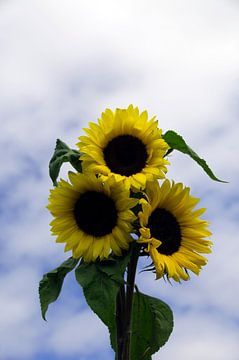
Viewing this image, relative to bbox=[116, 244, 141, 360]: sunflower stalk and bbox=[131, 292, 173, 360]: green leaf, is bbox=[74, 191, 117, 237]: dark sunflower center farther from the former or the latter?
bbox=[131, 292, 173, 360]: green leaf

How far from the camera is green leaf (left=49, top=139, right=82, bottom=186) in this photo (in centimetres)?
209

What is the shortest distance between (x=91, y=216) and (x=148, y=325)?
50 centimetres

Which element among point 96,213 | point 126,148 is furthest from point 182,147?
point 96,213

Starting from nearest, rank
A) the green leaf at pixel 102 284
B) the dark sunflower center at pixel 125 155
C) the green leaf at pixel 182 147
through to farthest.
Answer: the green leaf at pixel 102 284
the dark sunflower center at pixel 125 155
the green leaf at pixel 182 147

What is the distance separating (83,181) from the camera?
6.47 ft

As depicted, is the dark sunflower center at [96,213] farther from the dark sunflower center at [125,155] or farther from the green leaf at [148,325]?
the green leaf at [148,325]

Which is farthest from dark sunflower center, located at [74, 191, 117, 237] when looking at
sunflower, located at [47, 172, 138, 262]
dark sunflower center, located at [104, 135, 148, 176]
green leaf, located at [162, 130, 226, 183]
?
green leaf, located at [162, 130, 226, 183]

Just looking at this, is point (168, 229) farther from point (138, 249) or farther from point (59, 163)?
point (59, 163)

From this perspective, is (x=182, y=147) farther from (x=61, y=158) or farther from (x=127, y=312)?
(x=127, y=312)

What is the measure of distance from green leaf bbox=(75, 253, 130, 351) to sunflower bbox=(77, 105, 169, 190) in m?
0.26

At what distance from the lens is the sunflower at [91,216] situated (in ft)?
6.39

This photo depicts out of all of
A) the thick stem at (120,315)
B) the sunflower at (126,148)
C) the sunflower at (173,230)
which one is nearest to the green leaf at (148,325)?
the thick stem at (120,315)

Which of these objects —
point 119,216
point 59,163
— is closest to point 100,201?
point 119,216

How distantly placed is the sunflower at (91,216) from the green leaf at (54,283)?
0.07 metres
